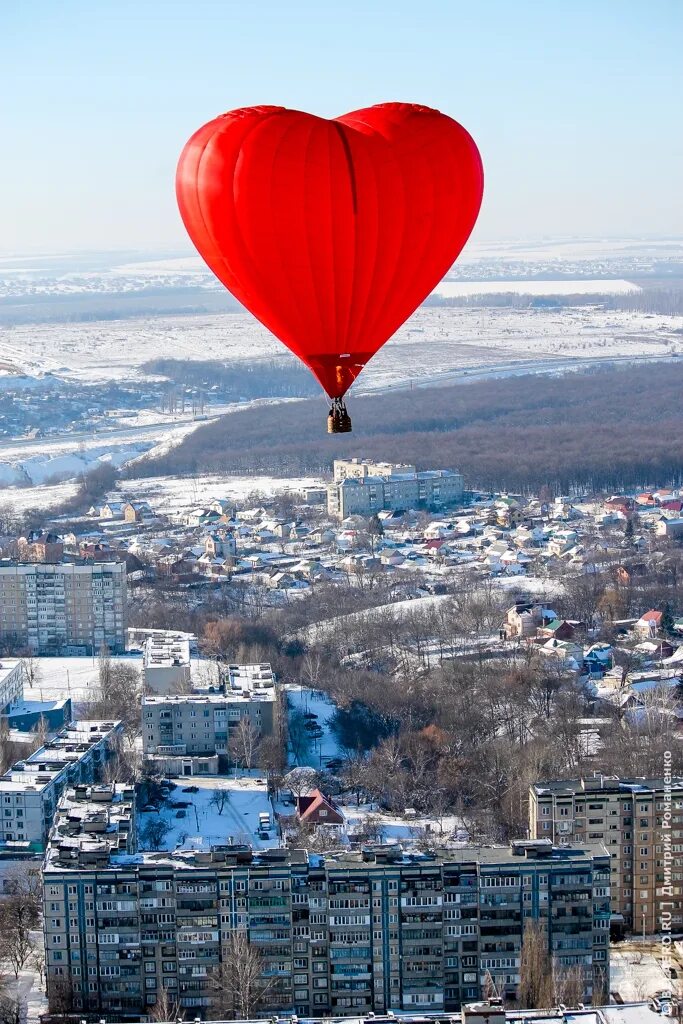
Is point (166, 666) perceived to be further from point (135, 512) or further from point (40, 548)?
point (135, 512)

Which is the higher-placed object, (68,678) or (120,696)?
(120,696)

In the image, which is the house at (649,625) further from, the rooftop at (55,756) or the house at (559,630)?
the rooftop at (55,756)

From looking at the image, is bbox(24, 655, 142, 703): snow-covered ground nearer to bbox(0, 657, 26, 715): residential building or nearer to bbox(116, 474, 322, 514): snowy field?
bbox(0, 657, 26, 715): residential building

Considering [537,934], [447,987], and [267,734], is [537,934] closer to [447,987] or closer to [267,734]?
[447,987]

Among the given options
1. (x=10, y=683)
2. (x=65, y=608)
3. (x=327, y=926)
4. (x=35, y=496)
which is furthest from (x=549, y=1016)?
(x=35, y=496)

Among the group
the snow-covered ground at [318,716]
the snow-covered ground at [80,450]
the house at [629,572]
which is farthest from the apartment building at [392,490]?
the snow-covered ground at [318,716]

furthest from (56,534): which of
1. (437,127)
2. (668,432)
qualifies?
(437,127)
